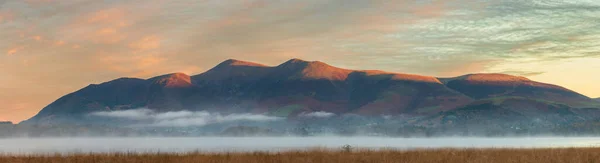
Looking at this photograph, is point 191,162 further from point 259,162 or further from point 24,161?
point 24,161

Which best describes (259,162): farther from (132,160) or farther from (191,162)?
(132,160)

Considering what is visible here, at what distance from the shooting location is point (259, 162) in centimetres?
3534

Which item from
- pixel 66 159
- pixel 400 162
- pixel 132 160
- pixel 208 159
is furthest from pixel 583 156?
pixel 66 159

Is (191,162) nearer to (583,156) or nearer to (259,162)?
(259,162)

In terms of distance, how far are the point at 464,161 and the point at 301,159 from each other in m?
8.83

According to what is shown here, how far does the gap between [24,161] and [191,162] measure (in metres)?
9.14

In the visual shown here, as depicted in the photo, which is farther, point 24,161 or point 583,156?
point 583,156

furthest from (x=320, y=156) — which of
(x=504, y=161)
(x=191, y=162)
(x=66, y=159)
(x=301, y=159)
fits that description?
(x=66, y=159)

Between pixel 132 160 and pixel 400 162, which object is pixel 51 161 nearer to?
pixel 132 160

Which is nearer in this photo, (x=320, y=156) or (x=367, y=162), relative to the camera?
(x=367, y=162)

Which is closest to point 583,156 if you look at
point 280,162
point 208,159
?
point 280,162

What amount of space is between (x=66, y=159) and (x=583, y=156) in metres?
29.3

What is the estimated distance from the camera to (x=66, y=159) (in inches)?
1437

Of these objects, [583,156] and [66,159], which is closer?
Result: [66,159]
